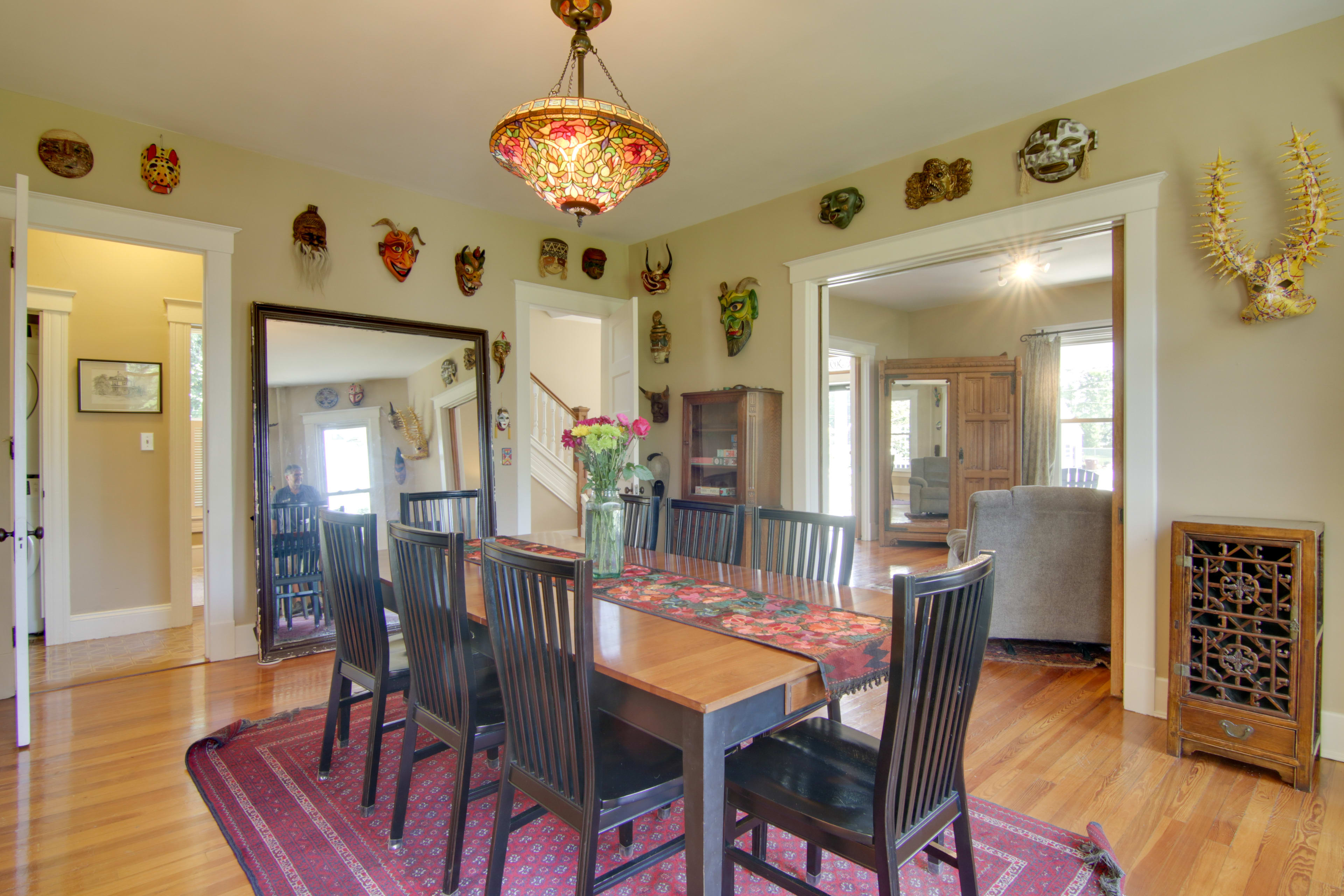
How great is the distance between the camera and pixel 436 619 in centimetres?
179

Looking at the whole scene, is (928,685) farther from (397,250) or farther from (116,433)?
(116,433)

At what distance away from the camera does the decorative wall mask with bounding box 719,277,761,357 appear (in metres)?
4.45

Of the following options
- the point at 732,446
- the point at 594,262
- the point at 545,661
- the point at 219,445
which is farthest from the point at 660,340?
the point at 545,661

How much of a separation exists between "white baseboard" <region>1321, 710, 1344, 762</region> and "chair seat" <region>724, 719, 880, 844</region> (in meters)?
2.17

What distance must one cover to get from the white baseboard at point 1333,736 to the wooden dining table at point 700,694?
2.12m

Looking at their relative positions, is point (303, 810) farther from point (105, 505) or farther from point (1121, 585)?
point (1121, 585)

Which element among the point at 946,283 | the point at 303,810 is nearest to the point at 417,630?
the point at 303,810

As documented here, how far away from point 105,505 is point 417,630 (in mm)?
3493

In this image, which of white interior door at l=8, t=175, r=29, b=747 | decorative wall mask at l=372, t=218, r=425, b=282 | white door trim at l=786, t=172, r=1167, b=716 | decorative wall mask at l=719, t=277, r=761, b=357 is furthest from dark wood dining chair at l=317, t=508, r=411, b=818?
white door trim at l=786, t=172, r=1167, b=716

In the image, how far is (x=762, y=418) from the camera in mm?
4301

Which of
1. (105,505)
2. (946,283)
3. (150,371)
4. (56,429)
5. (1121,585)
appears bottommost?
Answer: (1121,585)

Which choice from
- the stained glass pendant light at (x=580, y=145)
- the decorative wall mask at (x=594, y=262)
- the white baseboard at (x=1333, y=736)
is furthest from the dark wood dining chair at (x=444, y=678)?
the decorative wall mask at (x=594, y=262)

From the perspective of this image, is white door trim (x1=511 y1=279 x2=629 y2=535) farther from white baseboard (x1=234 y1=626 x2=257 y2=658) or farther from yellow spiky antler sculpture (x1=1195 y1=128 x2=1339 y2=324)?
yellow spiky antler sculpture (x1=1195 y1=128 x2=1339 y2=324)

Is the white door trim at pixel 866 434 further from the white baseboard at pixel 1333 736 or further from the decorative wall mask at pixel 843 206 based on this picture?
the white baseboard at pixel 1333 736
